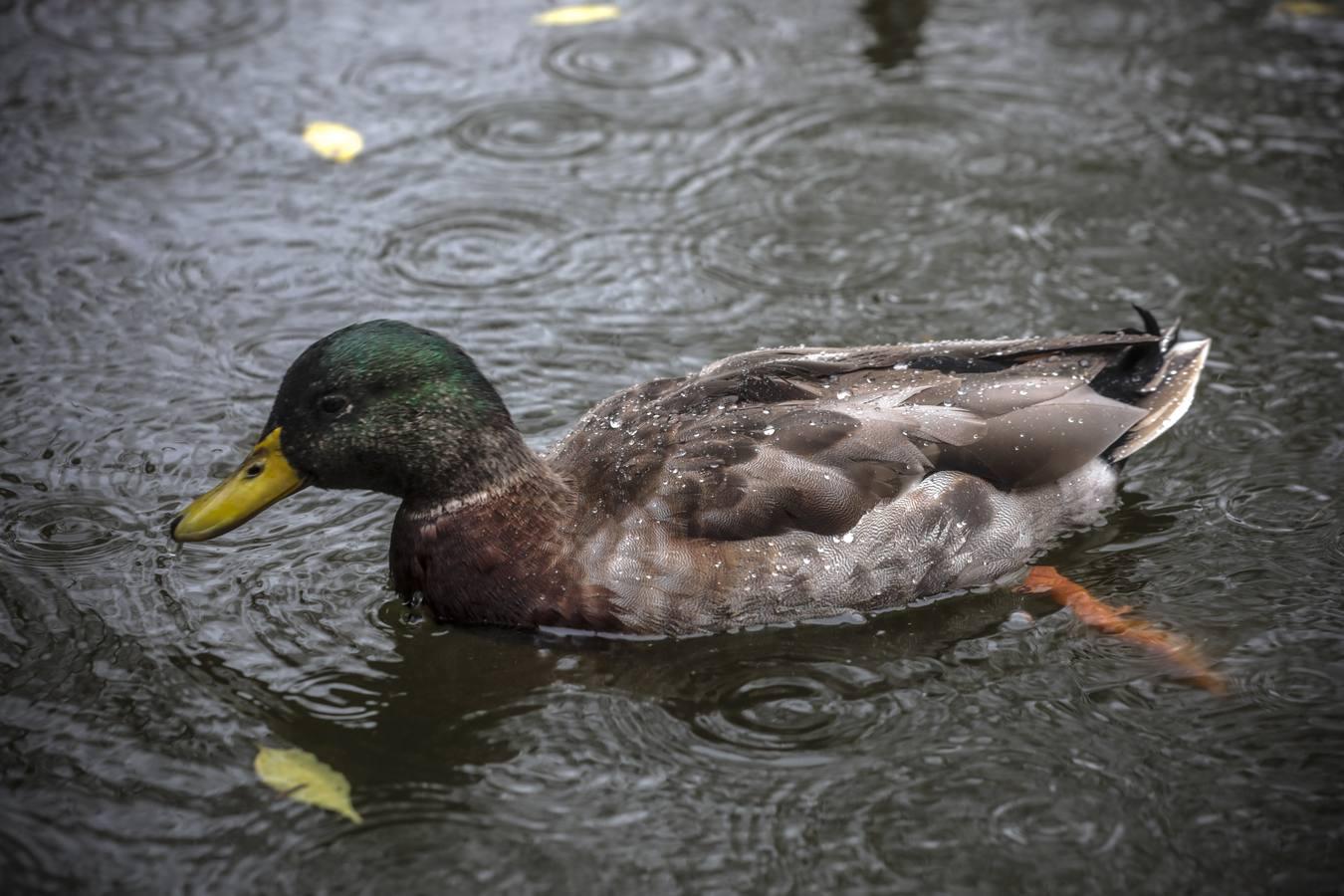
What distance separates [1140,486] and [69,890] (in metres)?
4.11

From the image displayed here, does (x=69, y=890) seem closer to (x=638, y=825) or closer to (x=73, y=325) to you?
(x=638, y=825)

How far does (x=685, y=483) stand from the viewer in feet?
16.4

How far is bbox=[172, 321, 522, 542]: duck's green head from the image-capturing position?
496cm

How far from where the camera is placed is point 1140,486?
584 centimetres

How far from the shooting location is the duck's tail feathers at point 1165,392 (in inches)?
219

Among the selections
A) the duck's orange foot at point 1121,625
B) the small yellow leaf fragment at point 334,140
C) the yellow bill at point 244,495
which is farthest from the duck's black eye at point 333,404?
the small yellow leaf fragment at point 334,140

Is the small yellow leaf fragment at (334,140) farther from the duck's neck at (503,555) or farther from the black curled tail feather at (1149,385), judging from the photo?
the black curled tail feather at (1149,385)

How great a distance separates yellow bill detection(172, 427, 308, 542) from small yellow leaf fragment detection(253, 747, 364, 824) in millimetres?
836

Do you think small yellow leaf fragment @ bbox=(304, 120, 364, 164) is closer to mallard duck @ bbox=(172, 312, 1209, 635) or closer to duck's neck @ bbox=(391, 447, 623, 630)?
mallard duck @ bbox=(172, 312, 1209, 635)

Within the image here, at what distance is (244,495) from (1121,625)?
306 cm

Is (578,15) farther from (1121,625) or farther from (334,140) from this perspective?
(1121,625)

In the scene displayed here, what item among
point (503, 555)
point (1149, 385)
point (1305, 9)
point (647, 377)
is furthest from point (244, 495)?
point (1305, 9)

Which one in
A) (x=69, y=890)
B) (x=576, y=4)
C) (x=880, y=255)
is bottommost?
(x=69, y=890)

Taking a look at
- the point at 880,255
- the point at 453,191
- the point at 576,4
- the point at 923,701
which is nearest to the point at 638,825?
the point at 923,701
